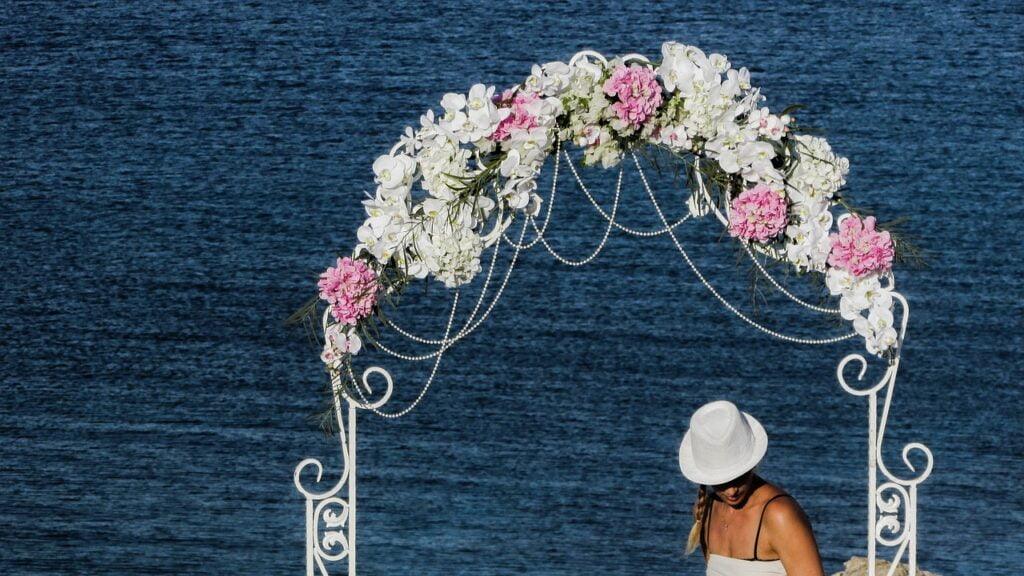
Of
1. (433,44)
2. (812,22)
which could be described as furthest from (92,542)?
(812,22)

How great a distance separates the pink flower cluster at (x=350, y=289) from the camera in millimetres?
3752

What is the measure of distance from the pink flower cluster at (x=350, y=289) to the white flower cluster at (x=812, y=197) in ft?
3.35

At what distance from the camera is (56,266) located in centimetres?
987

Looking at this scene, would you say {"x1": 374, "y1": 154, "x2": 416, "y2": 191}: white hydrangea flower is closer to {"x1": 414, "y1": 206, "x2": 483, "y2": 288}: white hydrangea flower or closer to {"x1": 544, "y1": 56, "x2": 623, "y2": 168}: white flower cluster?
{"x1": 414, "y1": 206, "x2": 483, "y2": 288}: white hydrangea flower

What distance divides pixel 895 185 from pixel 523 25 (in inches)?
115

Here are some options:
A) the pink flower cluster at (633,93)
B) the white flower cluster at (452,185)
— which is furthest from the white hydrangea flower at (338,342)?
the pink flower cluster at (633,93)

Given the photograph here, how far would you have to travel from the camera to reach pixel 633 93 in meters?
3.67

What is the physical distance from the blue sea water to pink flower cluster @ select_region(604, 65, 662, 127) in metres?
3.63

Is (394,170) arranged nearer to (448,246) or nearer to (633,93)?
(448,246)

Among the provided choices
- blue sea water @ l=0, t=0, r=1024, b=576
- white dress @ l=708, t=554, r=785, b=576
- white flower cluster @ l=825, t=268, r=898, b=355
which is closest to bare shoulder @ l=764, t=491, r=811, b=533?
white dress @ l=708, t=554, r=785, b=576

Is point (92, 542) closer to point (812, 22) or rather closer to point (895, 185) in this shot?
point (895, 185)

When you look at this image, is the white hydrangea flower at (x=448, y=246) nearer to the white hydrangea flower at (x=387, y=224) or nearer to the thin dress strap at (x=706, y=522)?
the white hydrangea flower at (x=387, y=224)

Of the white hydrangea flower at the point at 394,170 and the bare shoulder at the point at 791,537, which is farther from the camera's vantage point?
the white hydrangea flower at the point at 394,170

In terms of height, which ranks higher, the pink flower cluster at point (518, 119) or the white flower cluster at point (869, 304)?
the pink flower cluster at point (518, 119)
